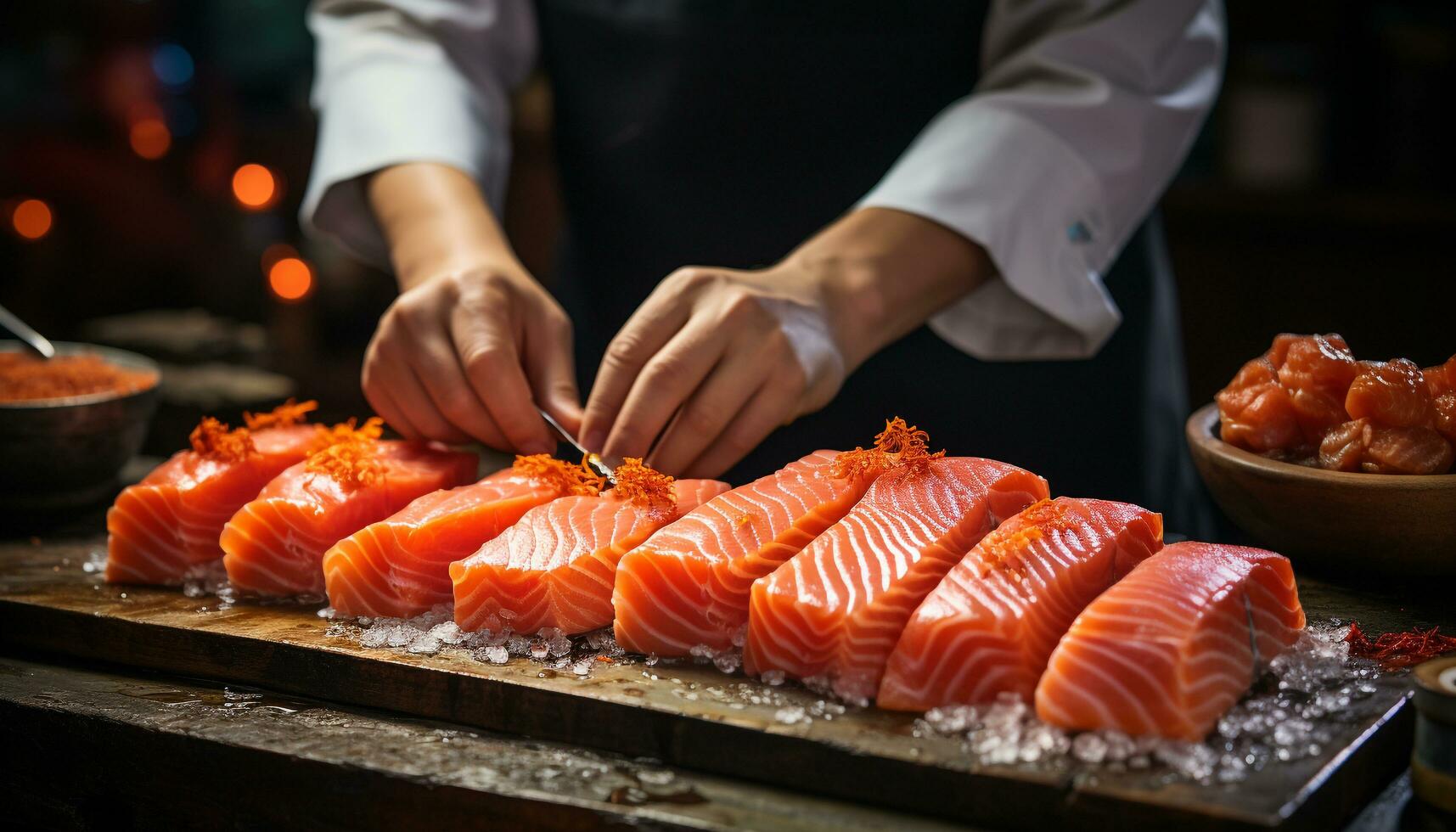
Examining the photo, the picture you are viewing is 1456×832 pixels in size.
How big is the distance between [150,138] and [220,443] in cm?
550

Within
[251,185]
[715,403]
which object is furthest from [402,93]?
[251,185]

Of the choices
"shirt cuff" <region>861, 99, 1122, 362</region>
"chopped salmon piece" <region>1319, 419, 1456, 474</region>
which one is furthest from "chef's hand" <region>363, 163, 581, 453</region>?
"chopped salmon piece" <region>1319, 419, 1456, 474</region>

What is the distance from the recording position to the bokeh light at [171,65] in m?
6.84

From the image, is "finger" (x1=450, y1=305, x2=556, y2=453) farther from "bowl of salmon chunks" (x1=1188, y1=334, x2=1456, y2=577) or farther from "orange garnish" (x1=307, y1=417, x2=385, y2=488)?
"bowl of salmon chunks" (x1=1188, y1=334, x2=1456, y2=577)

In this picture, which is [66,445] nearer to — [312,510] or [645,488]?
[312,510]

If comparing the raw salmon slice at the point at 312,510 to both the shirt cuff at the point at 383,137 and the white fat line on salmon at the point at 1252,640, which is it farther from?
the white fat line on salmon at the point at 1252,640

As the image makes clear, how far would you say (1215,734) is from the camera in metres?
1.37

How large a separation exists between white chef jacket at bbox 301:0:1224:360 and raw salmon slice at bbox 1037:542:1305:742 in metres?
0.96

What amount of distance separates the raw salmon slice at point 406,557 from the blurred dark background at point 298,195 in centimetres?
177

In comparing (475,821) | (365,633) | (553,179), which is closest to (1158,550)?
(475,821)

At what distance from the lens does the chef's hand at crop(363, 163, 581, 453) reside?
6.80 ft

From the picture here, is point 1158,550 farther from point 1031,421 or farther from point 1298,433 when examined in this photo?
point 1031,421

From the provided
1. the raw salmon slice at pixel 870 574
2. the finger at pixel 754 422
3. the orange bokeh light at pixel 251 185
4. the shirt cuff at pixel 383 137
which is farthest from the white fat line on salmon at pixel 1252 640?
the orange bokeh light at pixel 251 185

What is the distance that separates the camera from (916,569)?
1.58 meters
